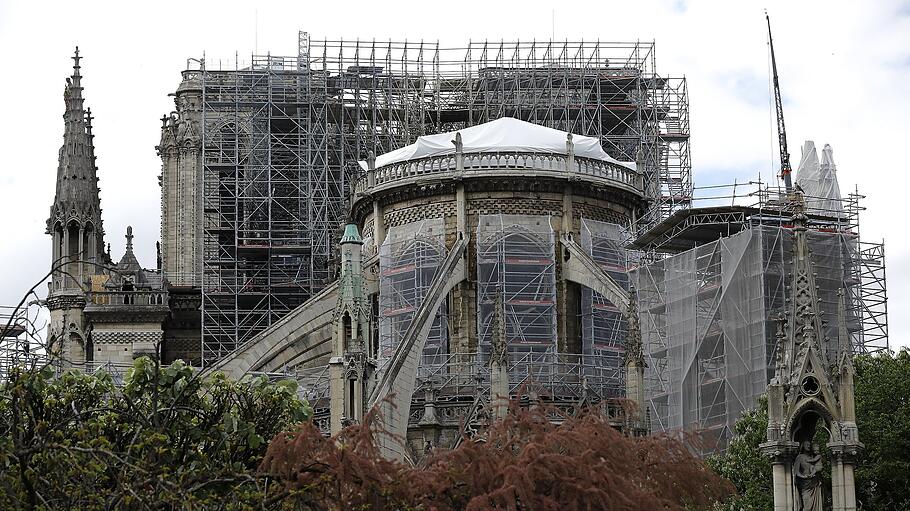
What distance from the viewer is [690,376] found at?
46.5 metres

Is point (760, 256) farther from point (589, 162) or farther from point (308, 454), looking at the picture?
point (308, 454)

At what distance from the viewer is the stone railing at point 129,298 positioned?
66438 mm

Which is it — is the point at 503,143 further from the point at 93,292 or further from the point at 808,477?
the point at 808,477

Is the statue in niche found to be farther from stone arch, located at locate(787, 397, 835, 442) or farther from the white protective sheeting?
the white protective sheeting

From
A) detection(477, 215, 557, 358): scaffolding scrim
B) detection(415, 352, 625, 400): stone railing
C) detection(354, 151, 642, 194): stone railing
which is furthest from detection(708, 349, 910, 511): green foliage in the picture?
detection(354, 151, 642, 194): stone railing

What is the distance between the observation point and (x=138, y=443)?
26.9 metres

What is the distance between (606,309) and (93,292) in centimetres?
1992

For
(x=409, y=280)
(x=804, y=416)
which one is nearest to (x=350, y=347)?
(x=409, y=280)

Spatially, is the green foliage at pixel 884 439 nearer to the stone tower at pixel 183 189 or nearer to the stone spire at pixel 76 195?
the stone spire at pixel 76 195

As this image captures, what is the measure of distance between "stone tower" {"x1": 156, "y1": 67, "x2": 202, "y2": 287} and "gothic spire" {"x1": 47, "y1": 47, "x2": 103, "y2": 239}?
3.49 meters

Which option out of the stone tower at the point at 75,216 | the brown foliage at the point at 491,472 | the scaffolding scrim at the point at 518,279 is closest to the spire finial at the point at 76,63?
the stone tower at the point at 75,216

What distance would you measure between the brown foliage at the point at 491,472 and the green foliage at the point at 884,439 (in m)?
10.9

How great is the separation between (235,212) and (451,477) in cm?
4078

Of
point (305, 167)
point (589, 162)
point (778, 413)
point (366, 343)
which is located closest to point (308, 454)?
point (778, 413)
